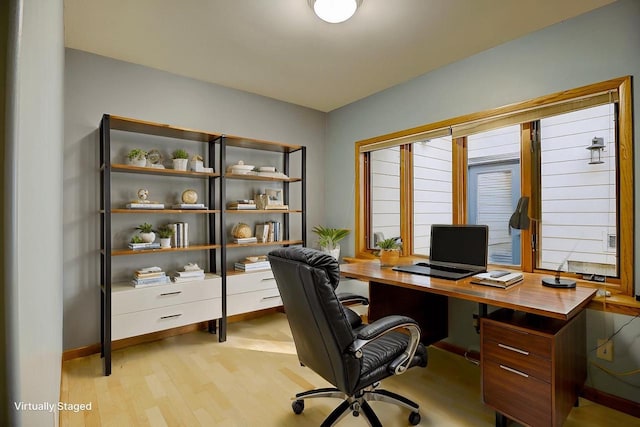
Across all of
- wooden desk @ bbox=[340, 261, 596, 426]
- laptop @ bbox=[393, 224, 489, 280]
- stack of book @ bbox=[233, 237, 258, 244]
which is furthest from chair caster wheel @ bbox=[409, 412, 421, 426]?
stack of book @ bbox=[233, 237, 258, 244]

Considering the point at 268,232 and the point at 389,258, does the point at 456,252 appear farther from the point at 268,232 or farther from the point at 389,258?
the point at 268,232

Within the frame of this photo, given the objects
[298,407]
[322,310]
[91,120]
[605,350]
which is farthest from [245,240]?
[605,350]

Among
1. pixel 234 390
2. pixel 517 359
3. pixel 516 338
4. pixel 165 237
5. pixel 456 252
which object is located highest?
pixel 165 237

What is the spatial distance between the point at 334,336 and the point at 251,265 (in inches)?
84.5

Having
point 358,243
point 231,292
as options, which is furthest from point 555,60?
point 231,292

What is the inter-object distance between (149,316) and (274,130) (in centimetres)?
241

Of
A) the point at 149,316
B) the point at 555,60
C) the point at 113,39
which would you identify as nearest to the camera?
the point at 555,60

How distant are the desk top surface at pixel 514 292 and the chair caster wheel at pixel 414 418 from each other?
720 millimetres

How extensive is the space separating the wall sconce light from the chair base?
2042 mm

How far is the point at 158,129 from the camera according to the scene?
2988 mm

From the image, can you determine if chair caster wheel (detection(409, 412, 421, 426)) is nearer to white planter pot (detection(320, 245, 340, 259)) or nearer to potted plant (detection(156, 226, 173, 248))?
white planter pot (detection(320, 245, 340, 259))

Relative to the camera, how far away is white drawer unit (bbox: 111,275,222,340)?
2.69 m

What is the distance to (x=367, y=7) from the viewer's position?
221cm

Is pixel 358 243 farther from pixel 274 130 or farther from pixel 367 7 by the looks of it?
pixel 367 7
